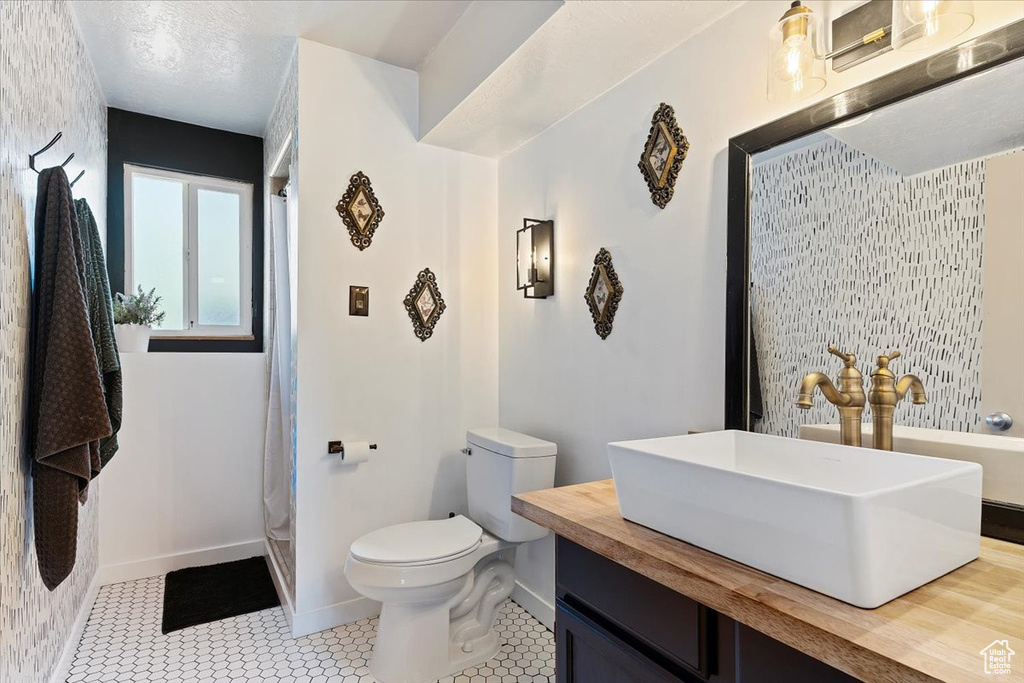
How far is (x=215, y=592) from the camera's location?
265 cm

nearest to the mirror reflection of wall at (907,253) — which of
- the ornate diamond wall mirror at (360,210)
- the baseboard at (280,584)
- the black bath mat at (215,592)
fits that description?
the ornate diamond wall mirror at (360,210)

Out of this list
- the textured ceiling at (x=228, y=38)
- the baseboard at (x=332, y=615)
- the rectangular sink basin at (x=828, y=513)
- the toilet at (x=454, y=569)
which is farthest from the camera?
the baseboard at (x=332, y=615)

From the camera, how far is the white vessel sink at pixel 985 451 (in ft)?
3.32

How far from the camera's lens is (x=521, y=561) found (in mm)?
2531

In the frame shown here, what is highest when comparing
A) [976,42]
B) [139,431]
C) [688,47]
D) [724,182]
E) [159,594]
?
[688,47]

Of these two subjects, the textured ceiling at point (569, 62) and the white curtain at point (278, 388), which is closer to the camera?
the textured ceiling at point (569, 62)

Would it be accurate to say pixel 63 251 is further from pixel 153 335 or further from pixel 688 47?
pixel 688 47

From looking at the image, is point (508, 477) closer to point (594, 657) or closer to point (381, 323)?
point (381, 323)

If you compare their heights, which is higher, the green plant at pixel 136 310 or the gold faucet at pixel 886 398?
the green plant at pixel 136 310

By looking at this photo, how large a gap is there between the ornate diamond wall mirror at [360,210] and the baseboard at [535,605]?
5.69 ft

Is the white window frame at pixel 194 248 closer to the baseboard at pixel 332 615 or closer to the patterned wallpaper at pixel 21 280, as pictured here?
the patterned wallpaper at pixel 21 280

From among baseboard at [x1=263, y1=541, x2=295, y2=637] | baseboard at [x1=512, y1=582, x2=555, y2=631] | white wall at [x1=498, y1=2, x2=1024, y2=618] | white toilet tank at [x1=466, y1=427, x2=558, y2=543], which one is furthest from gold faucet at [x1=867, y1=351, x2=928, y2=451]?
baseboard at [x1=263, y1=541, x2=295, y2=637]

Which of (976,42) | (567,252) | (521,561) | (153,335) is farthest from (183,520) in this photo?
(976,42)

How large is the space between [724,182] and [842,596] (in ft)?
3.87
